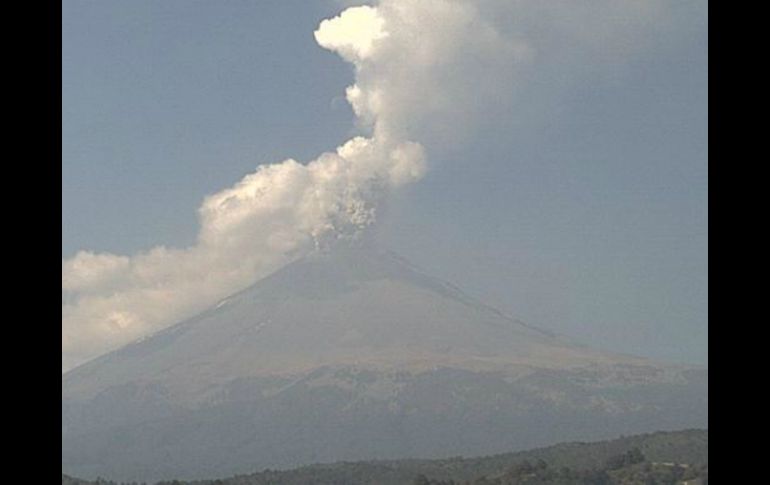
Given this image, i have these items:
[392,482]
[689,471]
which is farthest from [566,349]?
[689,471]

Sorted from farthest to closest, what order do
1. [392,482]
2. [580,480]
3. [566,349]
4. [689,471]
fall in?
[566,349]
[392,482]
[580,480]
[689,471]

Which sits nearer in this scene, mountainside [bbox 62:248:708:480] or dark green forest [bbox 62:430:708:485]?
dark green forest [bbox 62:430:708:485]

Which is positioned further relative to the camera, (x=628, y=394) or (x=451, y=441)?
(x=628, y=394)

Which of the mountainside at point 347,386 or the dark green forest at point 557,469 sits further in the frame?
the mountainside at point 347,386
